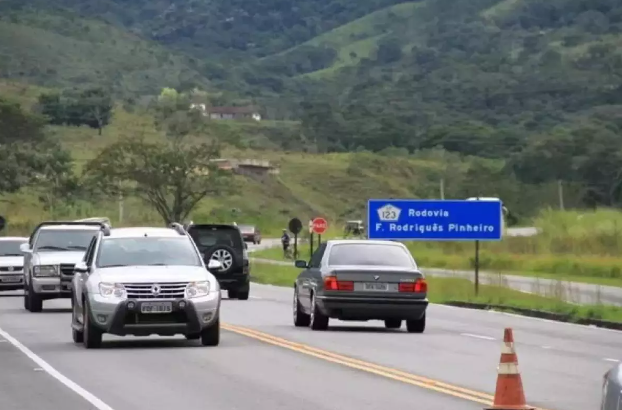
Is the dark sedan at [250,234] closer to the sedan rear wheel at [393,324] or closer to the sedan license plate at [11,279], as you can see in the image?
the sedan license plate at [11,279]

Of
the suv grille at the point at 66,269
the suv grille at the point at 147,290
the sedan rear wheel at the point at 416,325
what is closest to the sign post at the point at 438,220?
the suv grille at the point at 66,269

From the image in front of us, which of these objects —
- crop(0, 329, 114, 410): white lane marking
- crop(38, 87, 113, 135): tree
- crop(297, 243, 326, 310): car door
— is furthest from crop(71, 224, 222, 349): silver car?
crop(38, 87, 113, 135): tree

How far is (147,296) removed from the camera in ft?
68.8

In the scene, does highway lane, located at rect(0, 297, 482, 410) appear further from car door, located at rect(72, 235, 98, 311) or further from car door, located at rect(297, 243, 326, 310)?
car door, located at rect(297, 243, 326, 310)

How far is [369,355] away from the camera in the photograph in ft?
68.1

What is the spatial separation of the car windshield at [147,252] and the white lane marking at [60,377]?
1742 mm

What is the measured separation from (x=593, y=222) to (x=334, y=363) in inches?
1941

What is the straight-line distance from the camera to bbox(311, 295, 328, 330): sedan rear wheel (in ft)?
85.0

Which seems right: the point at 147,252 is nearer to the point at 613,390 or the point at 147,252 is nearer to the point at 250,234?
the point at 613,390

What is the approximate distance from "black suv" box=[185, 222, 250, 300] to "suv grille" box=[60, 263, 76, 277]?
4700mm

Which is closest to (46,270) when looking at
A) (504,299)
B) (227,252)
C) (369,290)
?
(227,252)

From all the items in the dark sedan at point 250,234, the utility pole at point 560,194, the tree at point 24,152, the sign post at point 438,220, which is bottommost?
the sign post at point 438,220

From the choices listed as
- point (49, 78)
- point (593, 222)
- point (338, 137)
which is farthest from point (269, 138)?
point (593, 222)

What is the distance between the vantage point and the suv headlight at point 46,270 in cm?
3238
